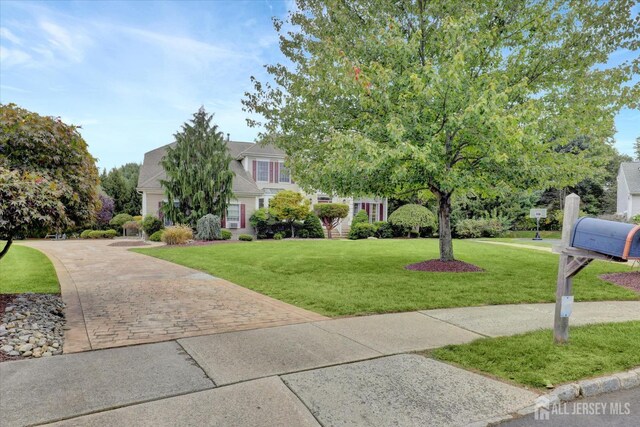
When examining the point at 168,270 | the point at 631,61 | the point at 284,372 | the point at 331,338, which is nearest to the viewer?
the point at 284,372

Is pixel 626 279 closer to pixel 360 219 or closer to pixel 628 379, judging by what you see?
pixel 628 379

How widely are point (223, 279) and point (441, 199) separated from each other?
6.68 meters

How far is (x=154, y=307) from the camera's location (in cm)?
675

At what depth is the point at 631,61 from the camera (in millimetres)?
10211

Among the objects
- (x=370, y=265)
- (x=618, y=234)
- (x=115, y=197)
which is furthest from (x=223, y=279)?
(x=115, y=197)

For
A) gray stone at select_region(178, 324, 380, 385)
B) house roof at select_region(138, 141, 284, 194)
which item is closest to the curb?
gray stone at select_region(178, 324, 380, 385)

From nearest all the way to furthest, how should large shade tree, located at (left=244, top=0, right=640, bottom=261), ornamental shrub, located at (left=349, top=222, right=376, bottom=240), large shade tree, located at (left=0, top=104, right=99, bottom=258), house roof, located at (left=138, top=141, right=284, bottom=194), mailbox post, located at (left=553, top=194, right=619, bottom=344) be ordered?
mailbox post, located at (left=553, top=194, right=619, bottom=344), large shade tree, located at (left=0, top=104, right=99, bottom=258), large shade tree, located at (left=244, top=0, right=640, bottom=261), house roof, located at (left=138, top=141, right=284, bottom=194), ornamental shrub, located at (left=349, top=222, right=376, bottom=240)

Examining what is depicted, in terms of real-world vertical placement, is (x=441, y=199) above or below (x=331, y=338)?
above

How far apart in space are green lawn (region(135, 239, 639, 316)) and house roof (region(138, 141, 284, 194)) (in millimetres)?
8913

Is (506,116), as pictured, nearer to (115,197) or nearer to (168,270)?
(168,270)

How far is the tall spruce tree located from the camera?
68.1 feet

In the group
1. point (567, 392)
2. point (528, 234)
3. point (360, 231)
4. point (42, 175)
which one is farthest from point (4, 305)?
point (528, 234)

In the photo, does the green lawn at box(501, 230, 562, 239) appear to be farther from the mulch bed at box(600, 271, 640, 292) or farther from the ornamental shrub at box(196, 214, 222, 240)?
the ornamental shrub at box(196, 214, 222, 240)

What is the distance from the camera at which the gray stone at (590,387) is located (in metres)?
3.62
